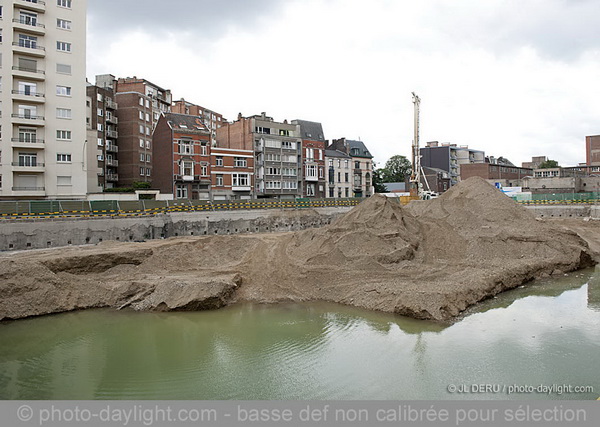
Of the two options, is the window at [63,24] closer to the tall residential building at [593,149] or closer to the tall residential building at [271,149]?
the tall residential building at [271,149]

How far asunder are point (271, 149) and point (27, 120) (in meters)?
31.3

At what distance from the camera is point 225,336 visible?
15594 millimetres

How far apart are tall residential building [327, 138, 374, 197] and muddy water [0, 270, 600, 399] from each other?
198 ft

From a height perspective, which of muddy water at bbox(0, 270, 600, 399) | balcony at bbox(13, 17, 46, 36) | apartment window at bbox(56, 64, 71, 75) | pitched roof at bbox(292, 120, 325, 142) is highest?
balcony at bbox(13, 17, 46, 36)

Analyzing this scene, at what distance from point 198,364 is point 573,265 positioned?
23590mm

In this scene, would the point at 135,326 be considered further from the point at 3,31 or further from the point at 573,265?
the point at 3,31

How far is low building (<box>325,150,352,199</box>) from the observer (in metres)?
73.8

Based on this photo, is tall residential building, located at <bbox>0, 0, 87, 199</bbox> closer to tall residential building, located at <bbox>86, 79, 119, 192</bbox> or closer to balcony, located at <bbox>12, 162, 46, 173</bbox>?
balcony, located at <bbox>12, 162, 46, 173</bbox>

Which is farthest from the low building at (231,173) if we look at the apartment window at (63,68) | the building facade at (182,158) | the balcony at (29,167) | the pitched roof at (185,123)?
the balcony at (29,167)

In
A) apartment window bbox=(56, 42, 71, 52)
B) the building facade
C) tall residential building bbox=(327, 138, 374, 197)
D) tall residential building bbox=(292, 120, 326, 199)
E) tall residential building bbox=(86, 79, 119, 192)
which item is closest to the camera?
apartment window bbox=(56, 42, 71, 52)

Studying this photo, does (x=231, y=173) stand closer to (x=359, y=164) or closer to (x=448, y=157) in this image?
(x=359, y=164)

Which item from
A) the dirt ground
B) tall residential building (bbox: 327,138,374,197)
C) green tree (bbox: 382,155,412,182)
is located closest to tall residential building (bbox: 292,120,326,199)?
tall residential building (bbox: 327,138,374,197)

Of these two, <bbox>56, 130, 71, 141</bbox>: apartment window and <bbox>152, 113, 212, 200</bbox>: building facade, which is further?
<bbox>152, 113, 212, 200</bbox>: building facade

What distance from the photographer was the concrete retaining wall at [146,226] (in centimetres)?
3126
